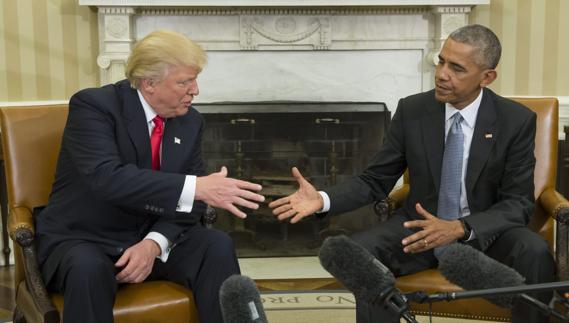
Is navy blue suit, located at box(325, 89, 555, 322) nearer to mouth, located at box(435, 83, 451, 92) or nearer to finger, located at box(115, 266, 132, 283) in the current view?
A: mouth, located at box(435, 83, 451, 92)

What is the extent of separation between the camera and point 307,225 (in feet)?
16.0

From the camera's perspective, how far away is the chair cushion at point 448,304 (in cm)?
247

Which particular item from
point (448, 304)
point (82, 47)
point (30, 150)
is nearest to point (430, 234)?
point (448, 304)

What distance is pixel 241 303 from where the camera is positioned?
1.23 m

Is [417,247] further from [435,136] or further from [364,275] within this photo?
[364,275]

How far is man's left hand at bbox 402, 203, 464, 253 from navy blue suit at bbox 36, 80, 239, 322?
60 cm

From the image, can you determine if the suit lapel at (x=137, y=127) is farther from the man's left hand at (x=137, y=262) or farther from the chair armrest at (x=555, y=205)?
the chair armrest at (x=555, y=205)

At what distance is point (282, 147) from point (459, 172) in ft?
6.66

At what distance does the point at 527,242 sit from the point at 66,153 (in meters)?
1.59

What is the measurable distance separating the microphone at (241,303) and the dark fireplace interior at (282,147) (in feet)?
10.7

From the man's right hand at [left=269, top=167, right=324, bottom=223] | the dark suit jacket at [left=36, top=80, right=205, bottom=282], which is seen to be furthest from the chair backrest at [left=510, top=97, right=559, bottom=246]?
the dark suit jacket at [left=36, top=80, right=205, bottom=282]

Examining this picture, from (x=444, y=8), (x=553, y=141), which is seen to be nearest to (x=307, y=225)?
(x=444, y=8)

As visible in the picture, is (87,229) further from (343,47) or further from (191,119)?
(343,47)

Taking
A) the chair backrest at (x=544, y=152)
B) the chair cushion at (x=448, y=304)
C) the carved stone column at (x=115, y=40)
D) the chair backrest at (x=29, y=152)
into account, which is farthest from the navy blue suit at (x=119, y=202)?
the carved stone column at (x=115, y=40)
